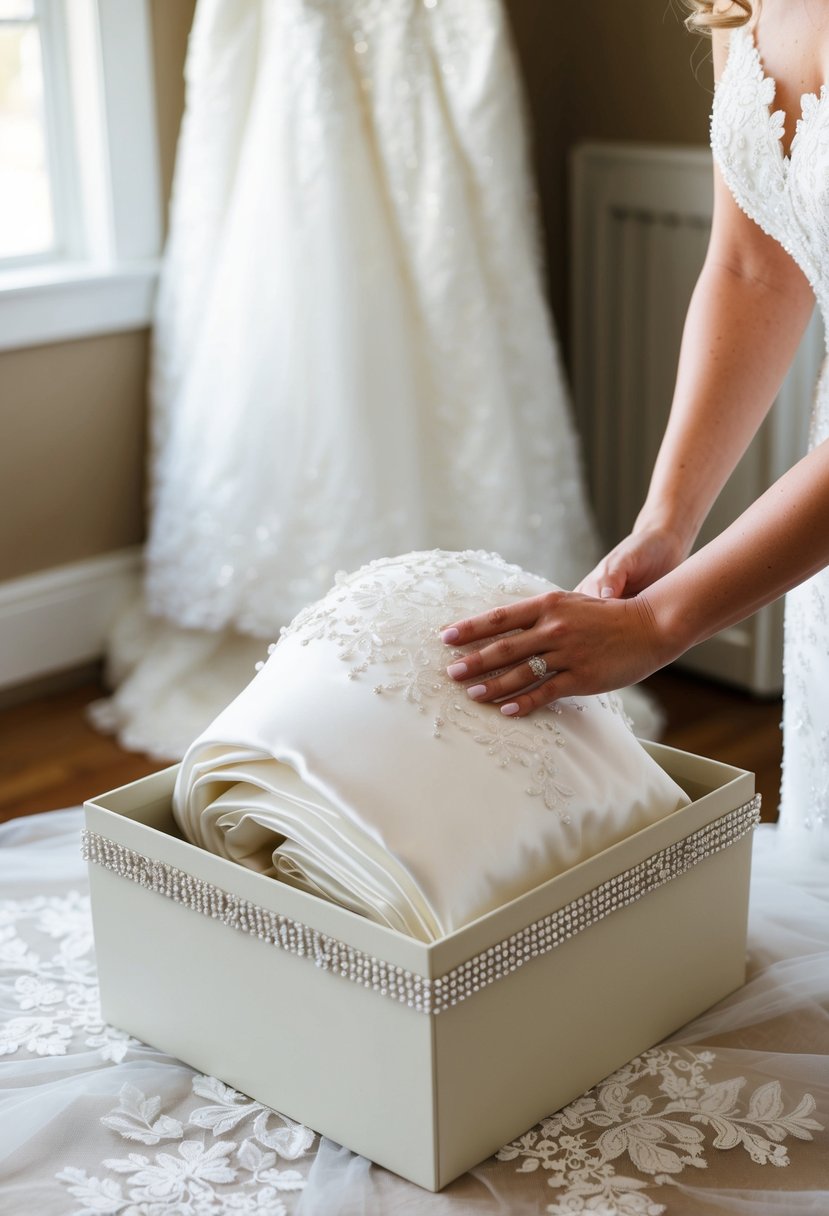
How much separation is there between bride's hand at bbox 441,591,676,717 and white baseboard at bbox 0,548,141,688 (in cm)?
171

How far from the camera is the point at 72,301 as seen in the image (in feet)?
8.60

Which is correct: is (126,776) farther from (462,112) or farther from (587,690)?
(587,690)

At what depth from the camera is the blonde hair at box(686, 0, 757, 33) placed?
138 cm

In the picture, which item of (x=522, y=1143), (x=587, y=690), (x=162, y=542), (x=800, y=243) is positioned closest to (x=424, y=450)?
(x=162, y=542)

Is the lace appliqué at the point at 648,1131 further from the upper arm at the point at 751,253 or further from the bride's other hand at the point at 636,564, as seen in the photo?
the upper arm at the point at 751,253

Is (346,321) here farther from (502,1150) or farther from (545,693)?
(502,1150)

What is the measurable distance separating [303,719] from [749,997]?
0.50m

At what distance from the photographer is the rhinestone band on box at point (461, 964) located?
1012 mm

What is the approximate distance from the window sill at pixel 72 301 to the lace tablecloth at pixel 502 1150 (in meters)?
1.51

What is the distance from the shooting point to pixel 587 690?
118 centimetres

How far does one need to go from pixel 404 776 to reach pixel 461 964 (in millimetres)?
153

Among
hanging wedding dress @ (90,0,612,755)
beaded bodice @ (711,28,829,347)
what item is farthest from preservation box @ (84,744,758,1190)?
hanging wedding dress @ (90,0,612,755)

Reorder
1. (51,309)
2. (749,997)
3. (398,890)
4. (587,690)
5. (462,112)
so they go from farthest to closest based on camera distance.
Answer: (51,309) → (462,112) → (749,997) → (587,690) → (398,890)
